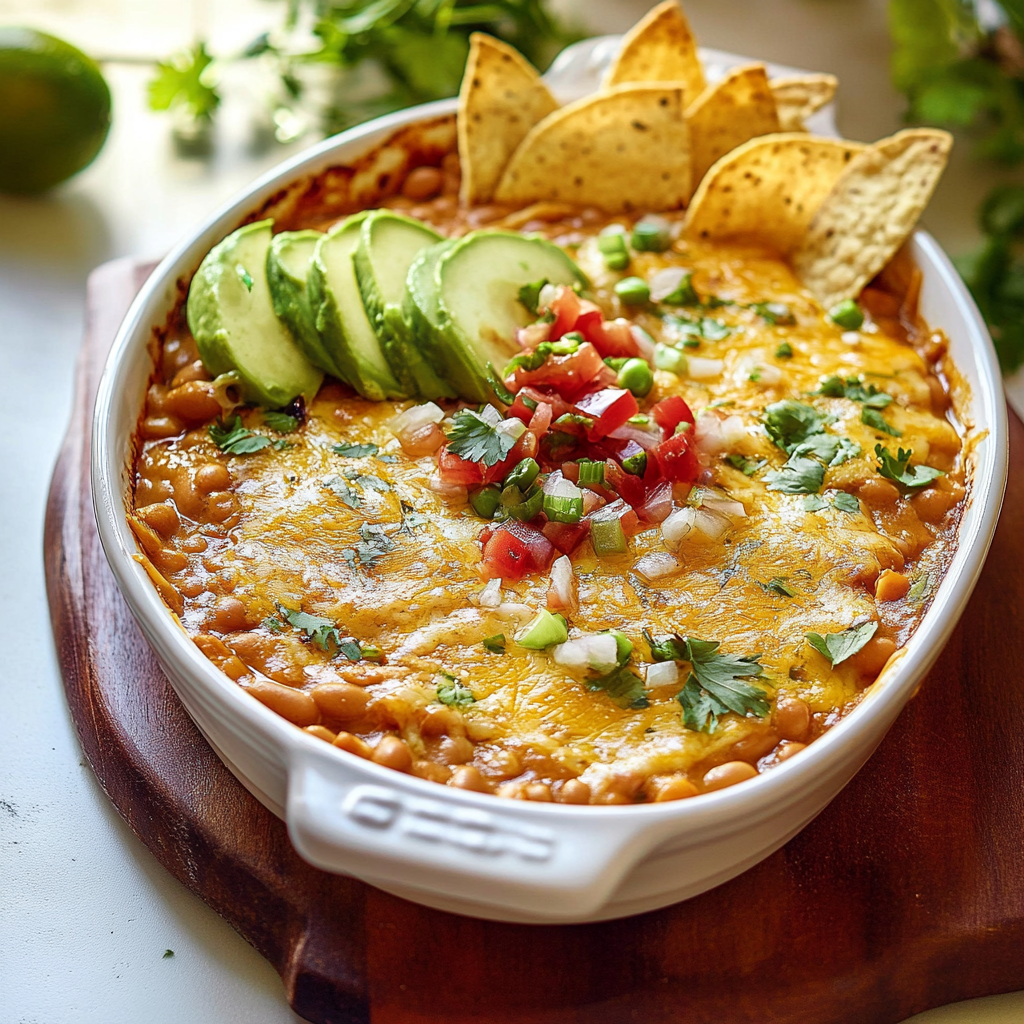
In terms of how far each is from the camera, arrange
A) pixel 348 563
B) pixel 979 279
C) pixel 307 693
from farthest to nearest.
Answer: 1. pixel 979 279
2. pixel 348 563
3. pixel 307 693

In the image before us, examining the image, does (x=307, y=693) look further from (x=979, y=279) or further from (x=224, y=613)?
(x=979, y=279)

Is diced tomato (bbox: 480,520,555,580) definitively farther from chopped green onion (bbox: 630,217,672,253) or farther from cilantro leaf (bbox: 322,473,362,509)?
chopped green onion (bbox: 630,217,672,253)

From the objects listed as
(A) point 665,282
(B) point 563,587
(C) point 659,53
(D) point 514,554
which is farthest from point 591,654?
(C) point 659,53

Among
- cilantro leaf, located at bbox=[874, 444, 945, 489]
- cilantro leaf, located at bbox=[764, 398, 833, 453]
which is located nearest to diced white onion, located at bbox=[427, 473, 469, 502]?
cilantro leaf, located at bbox=[764, 398, 833, 453]

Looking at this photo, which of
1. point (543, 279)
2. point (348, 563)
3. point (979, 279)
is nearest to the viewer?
point (348, 563)

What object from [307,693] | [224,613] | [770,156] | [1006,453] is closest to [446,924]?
[307,693]

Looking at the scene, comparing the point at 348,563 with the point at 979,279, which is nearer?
the point at 348,563
